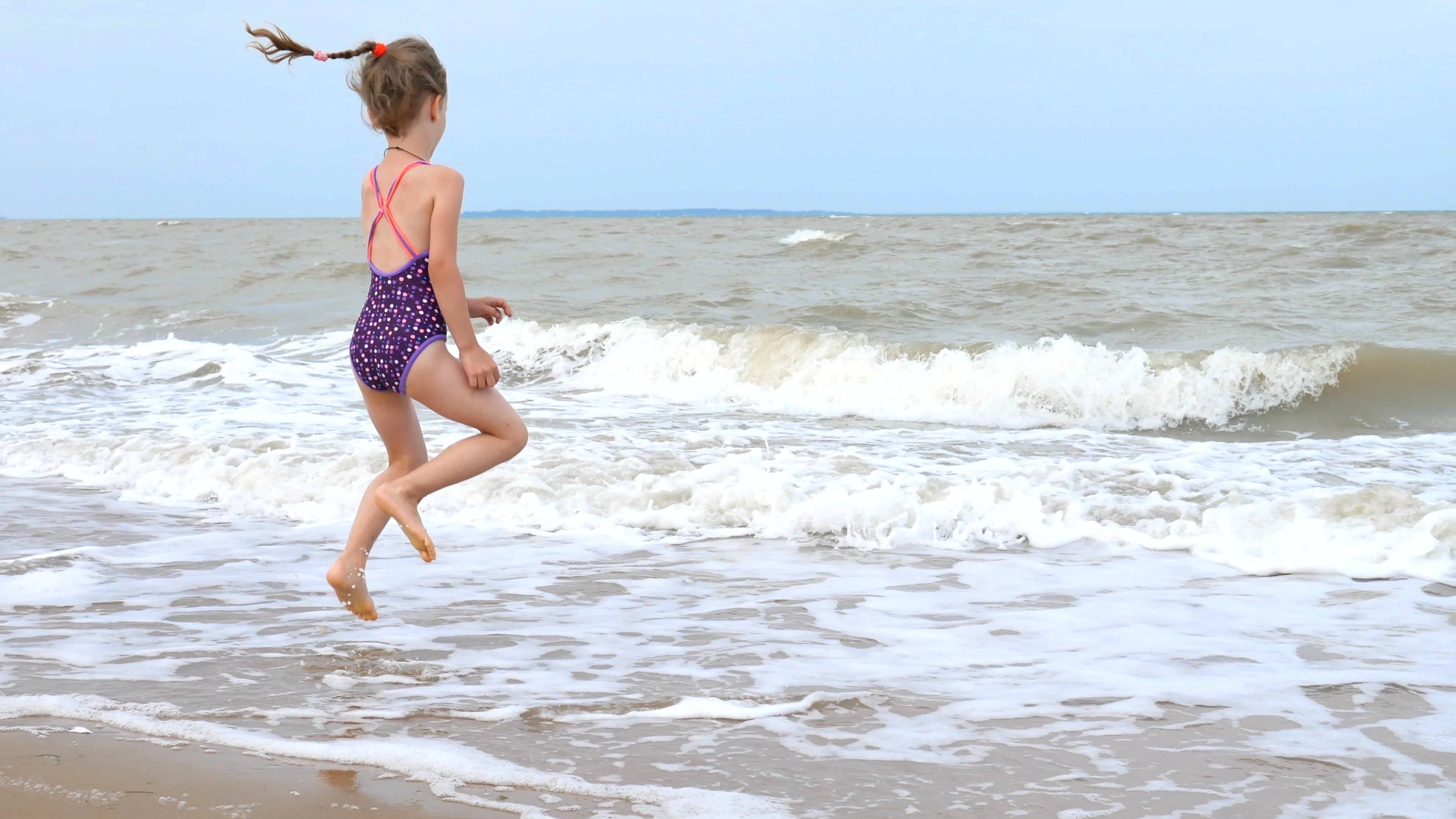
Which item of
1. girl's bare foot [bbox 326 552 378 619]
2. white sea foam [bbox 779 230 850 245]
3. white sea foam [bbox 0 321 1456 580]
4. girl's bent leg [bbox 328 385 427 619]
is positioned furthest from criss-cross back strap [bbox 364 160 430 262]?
white sea foam [bbox 779 230 850 245]

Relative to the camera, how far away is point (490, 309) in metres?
3.56

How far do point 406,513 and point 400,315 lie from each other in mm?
553

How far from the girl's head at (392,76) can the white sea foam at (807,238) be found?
20.4m

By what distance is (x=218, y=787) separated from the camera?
2.51 metres

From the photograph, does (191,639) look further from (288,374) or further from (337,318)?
(337,318)

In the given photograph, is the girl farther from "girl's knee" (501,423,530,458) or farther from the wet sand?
the wet sand

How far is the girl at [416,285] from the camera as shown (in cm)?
321

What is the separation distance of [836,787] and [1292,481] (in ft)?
14.5

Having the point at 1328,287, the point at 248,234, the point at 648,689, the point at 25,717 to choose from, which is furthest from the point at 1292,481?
the point at 248,234

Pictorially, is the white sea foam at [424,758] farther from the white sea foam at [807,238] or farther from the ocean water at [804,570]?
the white sea foam at [807,238]

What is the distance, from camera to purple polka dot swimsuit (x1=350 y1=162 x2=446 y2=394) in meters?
3.26

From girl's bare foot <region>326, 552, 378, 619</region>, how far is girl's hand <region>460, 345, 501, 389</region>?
69cm

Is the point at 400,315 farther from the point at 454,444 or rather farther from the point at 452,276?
the point at 454,444

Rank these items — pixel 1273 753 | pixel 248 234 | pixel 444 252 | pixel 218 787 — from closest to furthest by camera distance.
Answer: pixel 218 787 < pixel 1273 753 < pixel 444 252 < pixel 248 234
